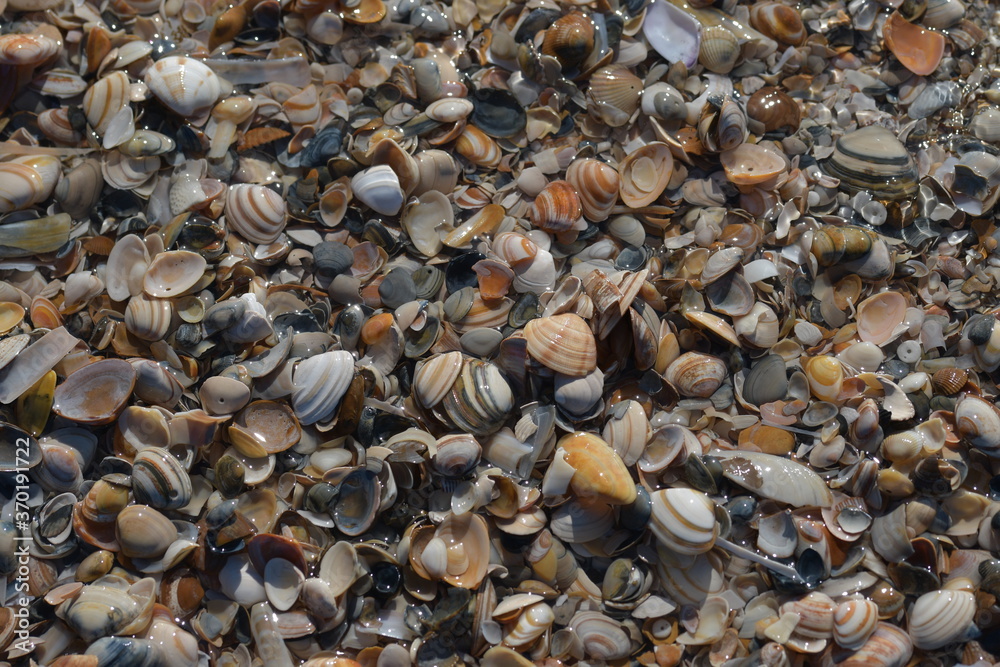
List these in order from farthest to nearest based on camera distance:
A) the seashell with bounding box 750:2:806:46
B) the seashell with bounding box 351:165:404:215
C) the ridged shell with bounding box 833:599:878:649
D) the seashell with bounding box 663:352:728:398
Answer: the seashell with bounding box 750:2:806:46
the seashell with bounding box 351:165:404:215
the seashell with bounding box 663:352:728:398
the ridged shell with bounding box 833:599:878:649

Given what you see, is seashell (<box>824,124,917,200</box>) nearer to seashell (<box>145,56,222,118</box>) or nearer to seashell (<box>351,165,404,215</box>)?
seashell (<box>351,165,404,215</box>)

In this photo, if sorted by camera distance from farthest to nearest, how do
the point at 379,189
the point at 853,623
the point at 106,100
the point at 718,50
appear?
the point at 718,50
the point at 106,100
the point at 379,189
the point at 853,623

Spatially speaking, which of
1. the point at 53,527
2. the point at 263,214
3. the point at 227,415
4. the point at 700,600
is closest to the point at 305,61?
the point at 263,214

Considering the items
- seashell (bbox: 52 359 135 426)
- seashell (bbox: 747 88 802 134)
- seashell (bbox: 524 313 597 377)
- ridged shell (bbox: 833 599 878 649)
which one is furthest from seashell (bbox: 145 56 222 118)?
ridged shell (bbox: 833 599 878 649)

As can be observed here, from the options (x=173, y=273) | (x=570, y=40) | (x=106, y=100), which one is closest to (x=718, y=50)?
(x=570, y=40)

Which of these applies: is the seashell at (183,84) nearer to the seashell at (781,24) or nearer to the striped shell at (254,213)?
the striped shell at (254,213)

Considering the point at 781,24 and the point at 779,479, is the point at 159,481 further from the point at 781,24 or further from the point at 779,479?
the point at 781,24

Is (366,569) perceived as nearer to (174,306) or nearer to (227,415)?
(227,415)
